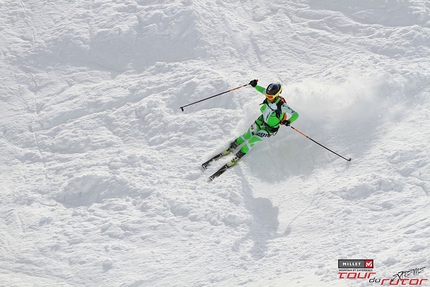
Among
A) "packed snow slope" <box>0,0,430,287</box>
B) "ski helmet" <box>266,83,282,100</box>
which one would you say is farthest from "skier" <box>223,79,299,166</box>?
"packed snow slope" <box>0,0,430,287</box>

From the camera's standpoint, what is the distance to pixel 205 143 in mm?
12758

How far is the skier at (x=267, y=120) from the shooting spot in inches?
452

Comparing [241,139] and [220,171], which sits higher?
[241,139]

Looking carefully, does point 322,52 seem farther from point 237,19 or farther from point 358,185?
point 358,185

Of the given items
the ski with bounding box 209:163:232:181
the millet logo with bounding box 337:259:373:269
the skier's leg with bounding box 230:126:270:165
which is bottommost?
the millet logo with bounding box 337:259:373:269

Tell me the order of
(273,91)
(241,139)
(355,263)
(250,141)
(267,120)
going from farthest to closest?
(241,139)
(250,141)
(267,120)
(273,91)
(355,263)

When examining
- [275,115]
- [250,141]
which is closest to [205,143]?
[250,141]

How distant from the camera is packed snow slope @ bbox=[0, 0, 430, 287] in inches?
410

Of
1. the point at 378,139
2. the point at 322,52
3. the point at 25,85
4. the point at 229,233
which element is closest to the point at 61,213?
the point at 229,233

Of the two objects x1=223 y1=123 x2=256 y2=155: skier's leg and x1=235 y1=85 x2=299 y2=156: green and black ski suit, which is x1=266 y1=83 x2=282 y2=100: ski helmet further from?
x1=223 y1=123 x2=256 y2=155: skier's leg

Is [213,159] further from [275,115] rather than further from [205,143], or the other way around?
[275,115]

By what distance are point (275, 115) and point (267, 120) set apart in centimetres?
23

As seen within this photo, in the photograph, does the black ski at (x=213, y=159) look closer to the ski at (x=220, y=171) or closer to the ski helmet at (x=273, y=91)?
the ski at (x=220, y=171)

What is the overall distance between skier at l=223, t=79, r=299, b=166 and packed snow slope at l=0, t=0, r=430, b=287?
439 millimetres
